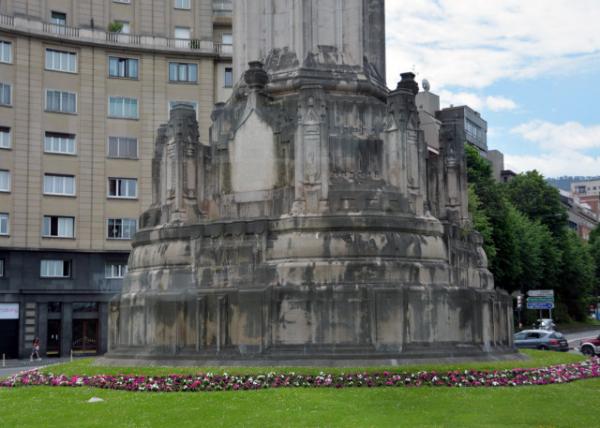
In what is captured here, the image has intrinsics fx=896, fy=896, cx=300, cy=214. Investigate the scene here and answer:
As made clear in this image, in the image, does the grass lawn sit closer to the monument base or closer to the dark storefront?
the monument base

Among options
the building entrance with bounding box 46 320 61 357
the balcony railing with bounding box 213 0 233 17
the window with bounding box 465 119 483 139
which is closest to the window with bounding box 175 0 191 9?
the balcony railing with bounding box 213 0 233 17

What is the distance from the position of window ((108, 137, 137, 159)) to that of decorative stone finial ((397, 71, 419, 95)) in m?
43.1

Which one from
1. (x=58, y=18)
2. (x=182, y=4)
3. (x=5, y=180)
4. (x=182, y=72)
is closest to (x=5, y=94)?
(x=5, y=180)

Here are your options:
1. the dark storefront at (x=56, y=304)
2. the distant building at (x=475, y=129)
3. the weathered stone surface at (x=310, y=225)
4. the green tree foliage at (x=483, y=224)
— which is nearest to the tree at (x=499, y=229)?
the green tree foliage at (x=483, y=224)

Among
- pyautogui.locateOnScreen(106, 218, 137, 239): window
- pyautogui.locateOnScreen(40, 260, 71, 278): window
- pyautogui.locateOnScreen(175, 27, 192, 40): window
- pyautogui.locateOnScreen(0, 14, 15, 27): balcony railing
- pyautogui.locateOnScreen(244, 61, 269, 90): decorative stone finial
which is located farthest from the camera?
pyautogui.locateOnScreen(175, 27, 192, 40): window

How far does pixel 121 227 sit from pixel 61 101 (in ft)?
34.6

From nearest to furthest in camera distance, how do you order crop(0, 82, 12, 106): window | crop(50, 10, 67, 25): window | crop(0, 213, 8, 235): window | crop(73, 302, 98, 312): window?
crop(0, 213, 8, 235): window < crop(0, 82, 12, 106): window < crop(73, 302, 98, 312): window < crop(50, 10, 67, 25): window

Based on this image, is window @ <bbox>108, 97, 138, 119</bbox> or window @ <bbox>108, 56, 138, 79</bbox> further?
window @ <bbox>108, 56, 138, 79</bbox>

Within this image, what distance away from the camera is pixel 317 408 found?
1838 centimetres

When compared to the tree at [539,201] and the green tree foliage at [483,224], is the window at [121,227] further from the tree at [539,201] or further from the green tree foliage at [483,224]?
the tree at [539,201]

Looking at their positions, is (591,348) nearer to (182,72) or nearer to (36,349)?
(36,349)

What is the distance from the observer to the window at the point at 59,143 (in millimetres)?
67000

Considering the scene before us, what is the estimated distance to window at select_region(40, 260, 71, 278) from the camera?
65.5 m

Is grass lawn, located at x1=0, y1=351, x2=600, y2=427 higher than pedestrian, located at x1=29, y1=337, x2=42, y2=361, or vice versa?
grass lawn, located at x1=0, y1=351, x2=600, y2=427
